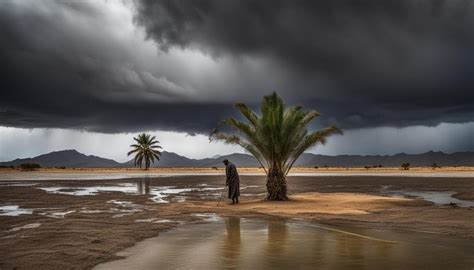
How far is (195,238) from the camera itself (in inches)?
419

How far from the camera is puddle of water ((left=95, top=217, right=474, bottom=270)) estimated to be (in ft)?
25.5

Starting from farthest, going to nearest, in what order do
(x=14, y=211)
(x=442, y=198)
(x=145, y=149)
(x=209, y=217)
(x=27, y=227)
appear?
(x=145, y=149), (x=442, y=198), (x=14, y=211), (x=209, y=217), (x=27, y=227)

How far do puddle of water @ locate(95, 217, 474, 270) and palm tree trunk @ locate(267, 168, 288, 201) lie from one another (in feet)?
33.1

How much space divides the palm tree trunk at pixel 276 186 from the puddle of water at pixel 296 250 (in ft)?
33.1

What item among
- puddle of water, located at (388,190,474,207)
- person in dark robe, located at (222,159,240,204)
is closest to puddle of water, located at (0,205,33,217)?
person in dark robe, located at (222,159,240,204)

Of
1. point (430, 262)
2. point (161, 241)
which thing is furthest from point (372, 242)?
point (161, 241)

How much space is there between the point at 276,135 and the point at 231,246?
43.3ft

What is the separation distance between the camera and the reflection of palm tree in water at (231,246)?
7910mm

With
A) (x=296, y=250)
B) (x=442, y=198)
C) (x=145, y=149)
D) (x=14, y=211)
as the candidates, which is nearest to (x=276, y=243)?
(x=296, y=250)

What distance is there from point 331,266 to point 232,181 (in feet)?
46.3

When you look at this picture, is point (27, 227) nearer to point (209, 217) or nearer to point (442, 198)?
point (209, 217)

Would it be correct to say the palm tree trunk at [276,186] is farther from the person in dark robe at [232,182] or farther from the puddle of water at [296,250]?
the puddle of water at [296,250]

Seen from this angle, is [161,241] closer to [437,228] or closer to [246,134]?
[437,228]

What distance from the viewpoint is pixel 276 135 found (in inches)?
880
